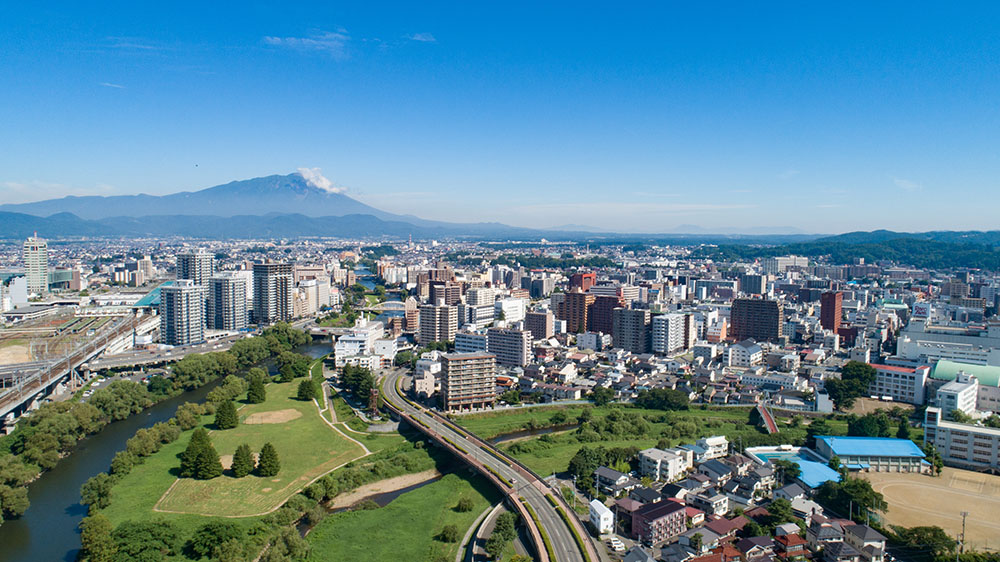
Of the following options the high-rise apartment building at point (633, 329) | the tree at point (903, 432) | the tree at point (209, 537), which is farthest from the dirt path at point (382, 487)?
the high-rise apartment building at point (633, 329)

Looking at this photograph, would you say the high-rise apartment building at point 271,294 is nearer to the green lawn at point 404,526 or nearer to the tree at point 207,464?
the tree at point 207,464

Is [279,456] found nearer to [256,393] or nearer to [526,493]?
[256,393]

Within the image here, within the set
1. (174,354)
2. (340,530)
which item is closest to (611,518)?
(340,530)

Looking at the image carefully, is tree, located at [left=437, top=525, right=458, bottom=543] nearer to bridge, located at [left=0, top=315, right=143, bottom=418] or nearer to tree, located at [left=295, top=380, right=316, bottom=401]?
tree, located at [left=295, top=380, right=316, bottom=401]

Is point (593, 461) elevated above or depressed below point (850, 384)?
below

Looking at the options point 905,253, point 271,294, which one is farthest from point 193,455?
point 905,253

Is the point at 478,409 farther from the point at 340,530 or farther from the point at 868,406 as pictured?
the point at 868,406
